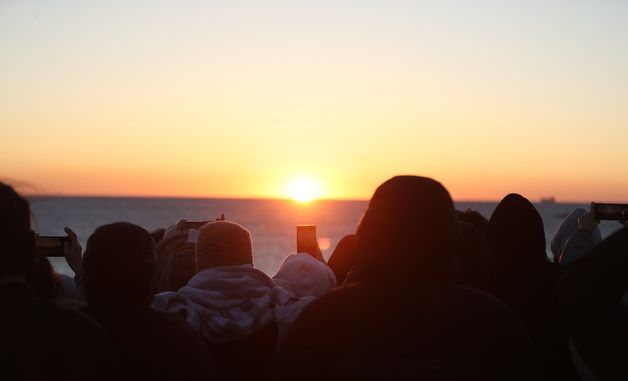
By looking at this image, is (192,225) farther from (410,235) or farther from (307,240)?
(410,235)

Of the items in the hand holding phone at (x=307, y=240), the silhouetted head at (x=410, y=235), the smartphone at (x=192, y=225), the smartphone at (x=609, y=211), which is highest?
the silhouetted head at (x=410, y=235)

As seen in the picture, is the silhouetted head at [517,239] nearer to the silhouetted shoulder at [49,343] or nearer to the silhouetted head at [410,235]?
the silhouetted head at [410,235]

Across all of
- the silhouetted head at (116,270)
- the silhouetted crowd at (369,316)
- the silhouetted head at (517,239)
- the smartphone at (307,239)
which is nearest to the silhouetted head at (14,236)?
the silhouetted crowd at (369,316)

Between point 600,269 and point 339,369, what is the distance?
35.5 inches

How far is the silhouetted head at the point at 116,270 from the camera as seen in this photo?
13.2 feet

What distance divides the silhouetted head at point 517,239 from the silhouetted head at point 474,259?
0.58m

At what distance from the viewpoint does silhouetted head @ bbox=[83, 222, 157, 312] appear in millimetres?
4031

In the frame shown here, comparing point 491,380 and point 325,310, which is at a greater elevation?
point 325,310

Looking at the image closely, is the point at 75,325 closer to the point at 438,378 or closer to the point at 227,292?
the point at 438,378

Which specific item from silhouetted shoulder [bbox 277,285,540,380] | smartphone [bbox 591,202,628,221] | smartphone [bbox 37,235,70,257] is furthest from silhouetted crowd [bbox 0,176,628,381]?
smartphone [bbox 591,202,628,221]

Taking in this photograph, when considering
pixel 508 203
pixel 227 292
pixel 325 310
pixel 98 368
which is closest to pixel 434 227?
pixel 325 310

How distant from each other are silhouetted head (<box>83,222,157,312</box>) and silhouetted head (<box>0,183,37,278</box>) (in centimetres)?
75

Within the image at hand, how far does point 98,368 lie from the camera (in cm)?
335

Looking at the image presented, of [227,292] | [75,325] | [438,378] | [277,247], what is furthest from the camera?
[277,247]
